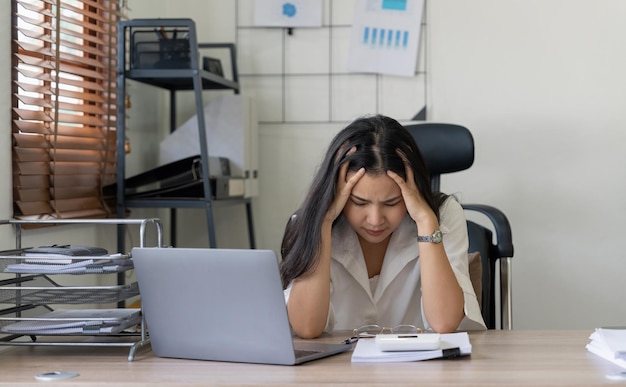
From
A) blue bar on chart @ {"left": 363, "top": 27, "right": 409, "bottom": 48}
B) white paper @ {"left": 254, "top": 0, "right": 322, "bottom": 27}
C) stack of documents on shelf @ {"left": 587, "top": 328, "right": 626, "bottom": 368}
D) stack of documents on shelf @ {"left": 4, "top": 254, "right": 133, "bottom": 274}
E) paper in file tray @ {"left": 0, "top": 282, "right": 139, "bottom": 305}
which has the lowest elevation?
stack of documents on shelf @ {"left": 587, "top": 328, "right": 626, "bottom": 368}

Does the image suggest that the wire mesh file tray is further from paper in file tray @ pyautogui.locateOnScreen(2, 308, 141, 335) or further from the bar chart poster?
the bar chart poster

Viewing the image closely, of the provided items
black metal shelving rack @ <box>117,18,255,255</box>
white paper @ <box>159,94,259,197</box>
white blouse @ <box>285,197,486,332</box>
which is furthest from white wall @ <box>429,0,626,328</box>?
white blouse @ <box>285,197,486,332</box>

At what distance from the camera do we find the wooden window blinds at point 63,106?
7.79 ft

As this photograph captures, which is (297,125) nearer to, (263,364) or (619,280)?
(619,280)

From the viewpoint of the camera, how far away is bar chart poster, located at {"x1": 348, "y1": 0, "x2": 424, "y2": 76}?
135 inches

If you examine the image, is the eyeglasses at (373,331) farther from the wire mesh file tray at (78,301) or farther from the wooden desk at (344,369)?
the wire mesh file tray at (78,301)

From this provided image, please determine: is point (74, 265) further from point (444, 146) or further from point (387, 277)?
point (444, 146)

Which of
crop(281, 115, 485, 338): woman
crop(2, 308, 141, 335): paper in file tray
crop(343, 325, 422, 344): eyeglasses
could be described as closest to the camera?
crop(2, 308, 141, 335): paper in file tray

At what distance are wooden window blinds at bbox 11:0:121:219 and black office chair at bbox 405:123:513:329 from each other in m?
1.03

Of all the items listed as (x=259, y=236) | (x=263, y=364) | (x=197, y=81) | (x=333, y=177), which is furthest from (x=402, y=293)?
(x=259, y=236)

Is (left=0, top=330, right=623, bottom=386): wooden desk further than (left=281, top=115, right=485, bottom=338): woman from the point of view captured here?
No

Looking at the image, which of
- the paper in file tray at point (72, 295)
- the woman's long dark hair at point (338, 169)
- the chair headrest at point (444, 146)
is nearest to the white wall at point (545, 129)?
the chair headrest at point (444, 146)

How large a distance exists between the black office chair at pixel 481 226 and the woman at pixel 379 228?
45 cm

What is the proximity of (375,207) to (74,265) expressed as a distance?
631mm
